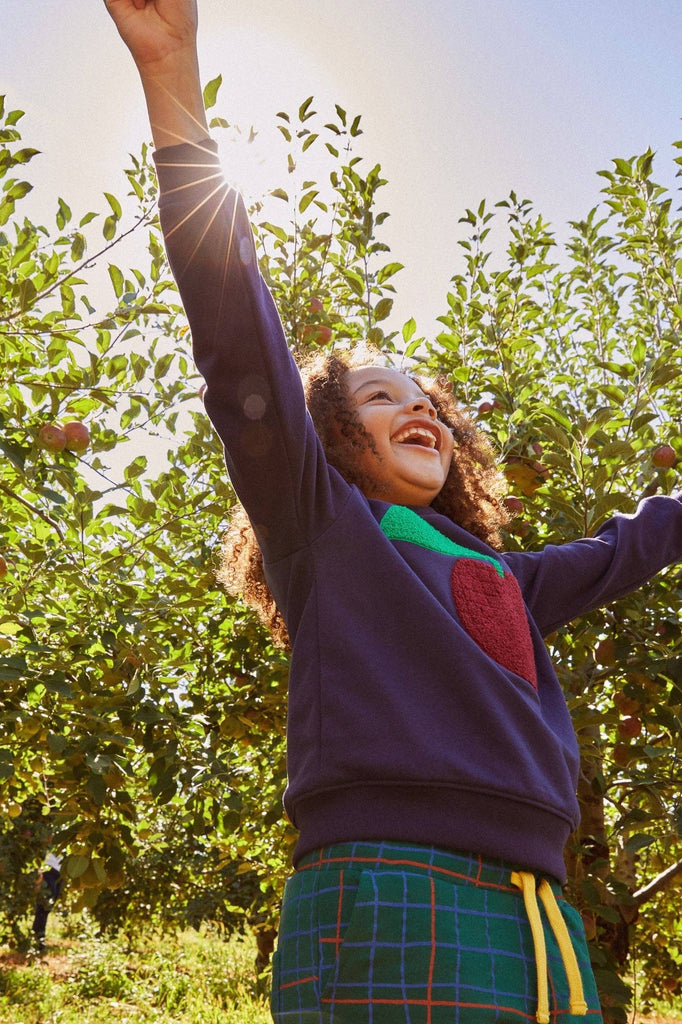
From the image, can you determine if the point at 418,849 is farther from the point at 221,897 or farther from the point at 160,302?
the point at 221,897

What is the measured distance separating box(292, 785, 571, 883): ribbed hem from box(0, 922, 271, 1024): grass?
7.94m

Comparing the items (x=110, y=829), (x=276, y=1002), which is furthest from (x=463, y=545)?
(x=110, y=829)

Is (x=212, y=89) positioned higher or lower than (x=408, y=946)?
higher

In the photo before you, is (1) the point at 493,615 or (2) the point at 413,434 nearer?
(1) the point at 493,615

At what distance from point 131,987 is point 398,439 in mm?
A: 10562

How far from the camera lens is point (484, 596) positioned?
4.21 feet

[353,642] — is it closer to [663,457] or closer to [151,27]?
[151,27]

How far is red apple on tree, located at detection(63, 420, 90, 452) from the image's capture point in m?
2.49

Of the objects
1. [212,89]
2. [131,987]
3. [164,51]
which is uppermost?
[212,89]

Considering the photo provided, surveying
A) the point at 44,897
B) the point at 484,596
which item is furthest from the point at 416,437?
the point at 44,897

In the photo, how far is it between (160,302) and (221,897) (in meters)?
10.4

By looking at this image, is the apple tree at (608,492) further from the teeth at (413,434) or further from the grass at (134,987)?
the grass at (134,987)

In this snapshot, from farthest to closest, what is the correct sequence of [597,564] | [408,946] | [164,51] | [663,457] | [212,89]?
[663,457] → [212,89] → [597,564] → [164,51] → [408,946]

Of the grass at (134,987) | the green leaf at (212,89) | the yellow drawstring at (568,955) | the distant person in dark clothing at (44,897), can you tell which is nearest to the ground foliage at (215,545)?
the green leaf at (212,89)
